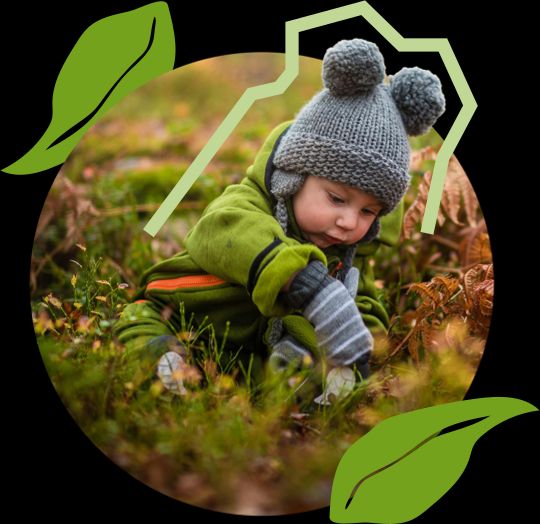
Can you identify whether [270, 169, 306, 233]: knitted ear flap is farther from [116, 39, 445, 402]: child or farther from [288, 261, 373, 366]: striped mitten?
[288, 261, 373, 366]: striped mitten

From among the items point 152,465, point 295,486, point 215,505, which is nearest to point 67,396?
point 152,465

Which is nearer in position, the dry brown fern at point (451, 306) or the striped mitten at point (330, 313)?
the striped mitten at point (330, 313)

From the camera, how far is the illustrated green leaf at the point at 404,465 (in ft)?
6.50

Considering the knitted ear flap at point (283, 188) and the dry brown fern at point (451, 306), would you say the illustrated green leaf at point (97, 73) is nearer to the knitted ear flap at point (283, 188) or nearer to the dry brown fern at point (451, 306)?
the knitted ear flap at point (283, 188)

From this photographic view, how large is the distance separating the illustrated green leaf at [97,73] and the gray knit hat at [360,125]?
1.69 feet

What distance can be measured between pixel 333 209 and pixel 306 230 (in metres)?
0.12

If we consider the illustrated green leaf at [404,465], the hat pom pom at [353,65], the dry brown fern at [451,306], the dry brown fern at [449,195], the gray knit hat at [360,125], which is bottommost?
the illustrated green leaf at [404,465]

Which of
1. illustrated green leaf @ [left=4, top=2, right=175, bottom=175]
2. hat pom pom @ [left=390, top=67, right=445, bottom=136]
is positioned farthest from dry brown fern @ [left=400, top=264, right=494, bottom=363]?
illustrated green leaf @ [left=4, top=2, right=175, bottom=175]

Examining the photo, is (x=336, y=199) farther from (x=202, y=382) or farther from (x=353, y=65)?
(x=202, y=382)

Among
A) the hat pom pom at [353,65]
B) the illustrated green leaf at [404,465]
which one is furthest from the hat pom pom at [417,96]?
the illustrated green leaf at [404,465]

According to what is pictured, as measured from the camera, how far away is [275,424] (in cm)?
201

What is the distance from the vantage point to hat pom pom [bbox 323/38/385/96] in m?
2.13

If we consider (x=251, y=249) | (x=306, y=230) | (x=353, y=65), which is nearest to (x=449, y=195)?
(x=306, y=230)

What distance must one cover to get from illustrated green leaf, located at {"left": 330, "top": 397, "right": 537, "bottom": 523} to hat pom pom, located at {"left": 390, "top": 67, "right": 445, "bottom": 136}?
0.84m
